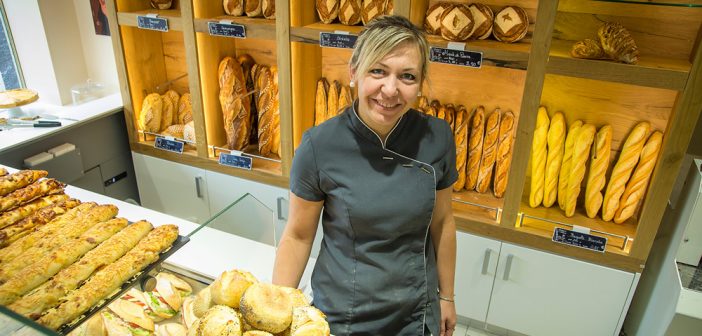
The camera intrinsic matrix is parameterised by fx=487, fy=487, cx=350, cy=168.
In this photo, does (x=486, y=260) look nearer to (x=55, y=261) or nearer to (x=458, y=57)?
(x=458, y=57)

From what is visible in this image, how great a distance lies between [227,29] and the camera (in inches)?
86.1

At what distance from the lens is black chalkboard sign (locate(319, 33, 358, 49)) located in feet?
6.40

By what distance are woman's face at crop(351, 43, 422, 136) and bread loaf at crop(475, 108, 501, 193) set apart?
1.04m

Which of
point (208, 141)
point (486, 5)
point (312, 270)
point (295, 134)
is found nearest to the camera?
point (312, 270)

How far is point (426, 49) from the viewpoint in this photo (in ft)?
3.74

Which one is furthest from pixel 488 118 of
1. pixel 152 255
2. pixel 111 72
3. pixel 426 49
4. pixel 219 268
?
pixel 111 72

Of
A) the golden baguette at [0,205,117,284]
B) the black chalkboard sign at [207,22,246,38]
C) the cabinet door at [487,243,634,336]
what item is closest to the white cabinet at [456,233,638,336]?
the cabinet door at [487,243,634,336]

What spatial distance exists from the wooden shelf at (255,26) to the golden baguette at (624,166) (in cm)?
151

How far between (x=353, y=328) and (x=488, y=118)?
3.92 ft

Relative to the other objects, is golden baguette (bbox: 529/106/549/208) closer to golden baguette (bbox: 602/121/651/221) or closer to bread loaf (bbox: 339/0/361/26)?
golden baguette (bbox: 602/121/651/221)

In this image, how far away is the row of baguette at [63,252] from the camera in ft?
3.10

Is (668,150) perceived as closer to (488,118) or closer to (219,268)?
(488,118)

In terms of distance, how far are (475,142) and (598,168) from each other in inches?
19.2

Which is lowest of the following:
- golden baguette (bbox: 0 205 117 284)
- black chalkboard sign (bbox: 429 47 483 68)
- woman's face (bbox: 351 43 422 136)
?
golden baguette (bbox: 0 205 117 284)
